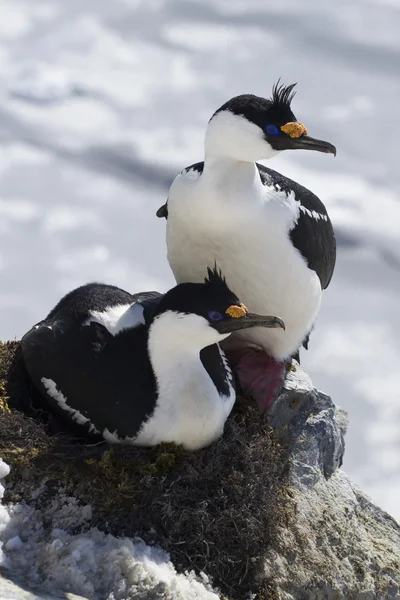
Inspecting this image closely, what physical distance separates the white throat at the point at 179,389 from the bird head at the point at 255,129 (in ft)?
3.13

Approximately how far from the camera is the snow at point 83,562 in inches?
183

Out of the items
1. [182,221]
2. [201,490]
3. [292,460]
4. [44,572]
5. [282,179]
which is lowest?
[44,572]

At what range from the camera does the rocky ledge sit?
475cm

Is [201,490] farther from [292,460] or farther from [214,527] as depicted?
[292,460]

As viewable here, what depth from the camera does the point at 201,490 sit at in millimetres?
5262

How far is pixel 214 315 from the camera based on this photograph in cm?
524

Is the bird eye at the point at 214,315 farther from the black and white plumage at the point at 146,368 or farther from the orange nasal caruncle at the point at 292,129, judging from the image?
the orange nasal caruncle at the point at 292,129

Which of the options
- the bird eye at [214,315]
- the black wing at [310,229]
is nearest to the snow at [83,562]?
the bird eye at [214,315]

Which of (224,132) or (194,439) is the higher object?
(224,132)

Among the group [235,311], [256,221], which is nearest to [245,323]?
[235,311]

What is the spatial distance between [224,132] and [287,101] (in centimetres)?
36

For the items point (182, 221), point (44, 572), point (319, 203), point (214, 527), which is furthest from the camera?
point (319, 203)

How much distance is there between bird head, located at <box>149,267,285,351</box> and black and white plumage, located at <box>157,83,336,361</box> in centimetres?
48

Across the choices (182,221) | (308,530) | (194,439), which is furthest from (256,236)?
(308,530)
